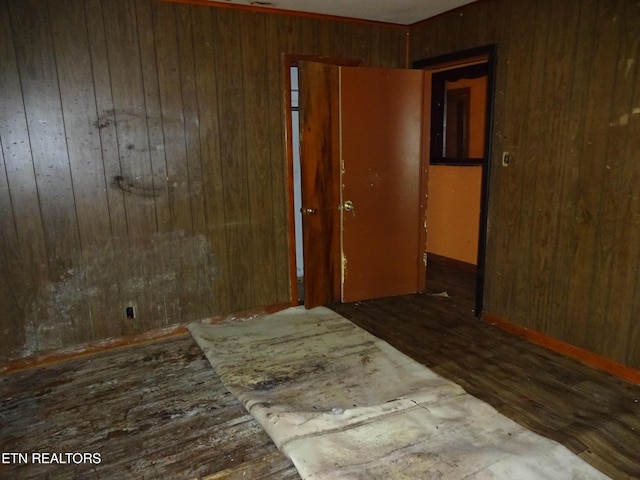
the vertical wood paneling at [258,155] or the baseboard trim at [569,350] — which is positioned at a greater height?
the vertical wood paneling at [258,155]

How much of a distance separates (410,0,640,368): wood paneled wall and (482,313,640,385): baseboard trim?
0.04m

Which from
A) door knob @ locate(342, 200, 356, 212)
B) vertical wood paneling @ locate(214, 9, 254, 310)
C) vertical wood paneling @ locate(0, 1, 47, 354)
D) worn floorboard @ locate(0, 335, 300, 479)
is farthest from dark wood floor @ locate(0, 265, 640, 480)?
door knob @ locate(342, 200, 356, 212)

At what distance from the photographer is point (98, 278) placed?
3180 mm

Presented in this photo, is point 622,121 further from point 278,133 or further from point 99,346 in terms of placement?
point 99,346

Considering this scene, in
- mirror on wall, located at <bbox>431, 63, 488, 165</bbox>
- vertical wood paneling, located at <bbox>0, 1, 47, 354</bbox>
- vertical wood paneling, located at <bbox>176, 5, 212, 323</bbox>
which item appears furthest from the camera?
mirror on wall, located at <bbox>431, 63, 488, 165</bbox>

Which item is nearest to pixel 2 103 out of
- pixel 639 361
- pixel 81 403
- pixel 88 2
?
pixel 88 2

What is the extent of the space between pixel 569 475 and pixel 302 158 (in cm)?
269

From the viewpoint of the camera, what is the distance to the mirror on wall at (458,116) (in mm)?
5078

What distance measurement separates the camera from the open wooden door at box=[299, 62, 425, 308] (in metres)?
3.67

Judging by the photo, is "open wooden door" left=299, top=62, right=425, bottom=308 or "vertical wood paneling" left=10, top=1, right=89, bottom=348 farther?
"open wooden door" left=299, top=62, right=425, bottom=308

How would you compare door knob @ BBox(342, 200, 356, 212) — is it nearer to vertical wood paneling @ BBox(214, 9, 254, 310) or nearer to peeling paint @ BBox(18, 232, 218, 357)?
vertical wood paneling @ BBox(214, 9, 254, 310)

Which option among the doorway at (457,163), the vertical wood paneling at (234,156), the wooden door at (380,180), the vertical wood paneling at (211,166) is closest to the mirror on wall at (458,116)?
the doorway at (457,163)

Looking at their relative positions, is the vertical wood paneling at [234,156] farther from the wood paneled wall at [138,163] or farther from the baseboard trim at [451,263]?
the baseboard trim at [451,263]

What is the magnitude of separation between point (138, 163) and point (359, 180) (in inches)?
70.1
